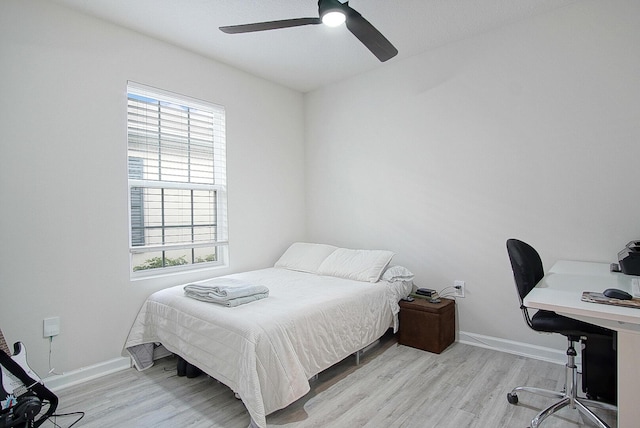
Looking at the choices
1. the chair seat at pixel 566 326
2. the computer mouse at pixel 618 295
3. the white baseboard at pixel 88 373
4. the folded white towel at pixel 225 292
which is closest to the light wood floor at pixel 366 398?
the white baseboard at pixel 88 373

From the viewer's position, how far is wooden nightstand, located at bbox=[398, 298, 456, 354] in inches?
113

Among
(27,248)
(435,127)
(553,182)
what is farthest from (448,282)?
(27,248)

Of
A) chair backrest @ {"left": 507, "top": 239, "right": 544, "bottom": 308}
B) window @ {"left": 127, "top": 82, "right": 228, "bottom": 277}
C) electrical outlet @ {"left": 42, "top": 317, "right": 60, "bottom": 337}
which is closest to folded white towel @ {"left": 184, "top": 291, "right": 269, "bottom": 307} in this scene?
window @ {"left": 127, "top": 82, "right": 228, "bottom": 277}

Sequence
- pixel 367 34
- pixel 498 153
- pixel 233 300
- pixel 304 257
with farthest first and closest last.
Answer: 1. pixel 304 257
2. pixel 498 153
3. pixel 233 300
4. pixel 367 34

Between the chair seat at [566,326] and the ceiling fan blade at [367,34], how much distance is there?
1.95 meters

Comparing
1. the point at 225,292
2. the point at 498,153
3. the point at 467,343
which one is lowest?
the point at 467,343

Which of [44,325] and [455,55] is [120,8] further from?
[455,55]

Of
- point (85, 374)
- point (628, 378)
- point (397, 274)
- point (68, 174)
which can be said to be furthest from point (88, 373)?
point (628, 378)

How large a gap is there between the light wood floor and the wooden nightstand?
14cm

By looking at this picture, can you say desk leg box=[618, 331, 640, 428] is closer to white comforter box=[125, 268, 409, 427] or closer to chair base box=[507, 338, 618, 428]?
chair base box=[507, 338, 618, 428]

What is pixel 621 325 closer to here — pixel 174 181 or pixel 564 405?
pixel 564 405

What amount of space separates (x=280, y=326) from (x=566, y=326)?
1.61 metres

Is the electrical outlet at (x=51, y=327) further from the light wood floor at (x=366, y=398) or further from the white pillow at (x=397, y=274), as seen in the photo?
the white pillow at (x=397, y=274)

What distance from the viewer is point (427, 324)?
2.92m
